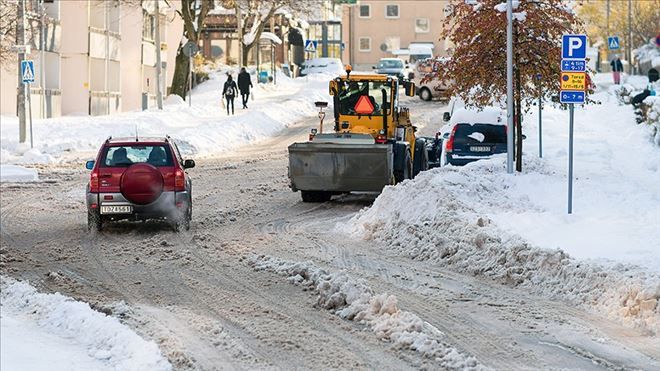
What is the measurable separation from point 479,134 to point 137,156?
10.8m

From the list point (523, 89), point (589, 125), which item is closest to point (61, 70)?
point (589, 125)

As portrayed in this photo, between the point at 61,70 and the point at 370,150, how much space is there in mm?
31404

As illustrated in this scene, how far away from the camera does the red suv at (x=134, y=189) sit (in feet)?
60.1

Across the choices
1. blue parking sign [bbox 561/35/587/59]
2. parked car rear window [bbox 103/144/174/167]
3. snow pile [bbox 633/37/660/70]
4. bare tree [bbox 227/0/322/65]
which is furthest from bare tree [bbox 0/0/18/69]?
snow pile [bbox 633/37/660/70]

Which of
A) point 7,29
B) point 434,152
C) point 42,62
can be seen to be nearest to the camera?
point 434,152

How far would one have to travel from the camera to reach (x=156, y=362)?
10023mm

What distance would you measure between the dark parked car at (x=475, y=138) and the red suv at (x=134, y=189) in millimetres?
10378

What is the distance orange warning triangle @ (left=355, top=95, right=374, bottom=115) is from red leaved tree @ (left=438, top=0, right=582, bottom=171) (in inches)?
59.5

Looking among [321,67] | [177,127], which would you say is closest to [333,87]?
[177,127]

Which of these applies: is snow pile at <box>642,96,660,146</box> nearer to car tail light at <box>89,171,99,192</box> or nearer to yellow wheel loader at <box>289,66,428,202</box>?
yellow wheel loader at <box>289,66,428,202</box>

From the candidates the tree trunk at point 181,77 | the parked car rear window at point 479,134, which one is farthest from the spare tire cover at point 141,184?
the tree trunk at point 181,77

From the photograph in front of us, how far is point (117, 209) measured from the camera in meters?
18.3

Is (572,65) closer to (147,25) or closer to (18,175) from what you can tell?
(18,175)

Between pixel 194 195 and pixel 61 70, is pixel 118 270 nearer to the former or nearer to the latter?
pixel 194 195
